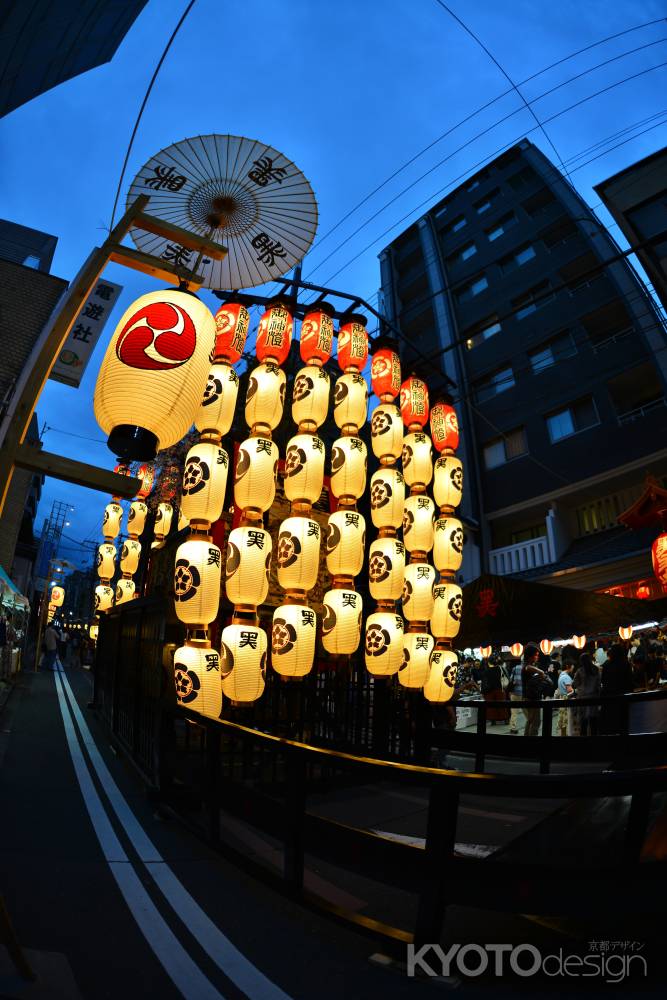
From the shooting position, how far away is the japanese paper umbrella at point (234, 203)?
7.21 metres

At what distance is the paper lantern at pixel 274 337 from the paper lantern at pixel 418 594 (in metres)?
5.13

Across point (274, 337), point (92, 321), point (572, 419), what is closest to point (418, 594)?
point (274, 337)

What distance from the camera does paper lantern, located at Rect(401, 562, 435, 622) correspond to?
32.3ft

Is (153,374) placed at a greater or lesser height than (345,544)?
greater

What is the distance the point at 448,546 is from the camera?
34.6ft

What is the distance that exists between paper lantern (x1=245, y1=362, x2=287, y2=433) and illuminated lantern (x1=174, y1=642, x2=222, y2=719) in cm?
407

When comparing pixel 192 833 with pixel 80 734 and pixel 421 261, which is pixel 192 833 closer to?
pixel 80 734

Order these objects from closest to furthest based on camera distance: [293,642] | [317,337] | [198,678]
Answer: [198,678]
[293,642]
[317,337]

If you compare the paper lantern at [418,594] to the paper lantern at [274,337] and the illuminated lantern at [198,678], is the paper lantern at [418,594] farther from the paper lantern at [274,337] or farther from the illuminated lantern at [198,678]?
the paper lantern at [274,337]

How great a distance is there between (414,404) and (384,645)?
18.0ft

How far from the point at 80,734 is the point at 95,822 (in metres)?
4.89

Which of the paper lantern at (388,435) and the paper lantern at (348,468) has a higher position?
the paper lantern at (388,435)

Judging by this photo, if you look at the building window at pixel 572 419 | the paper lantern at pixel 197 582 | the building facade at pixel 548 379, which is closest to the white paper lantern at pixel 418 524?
the paper lantern at pixel 197 582

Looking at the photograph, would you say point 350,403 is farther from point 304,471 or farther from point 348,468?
point 304,471
